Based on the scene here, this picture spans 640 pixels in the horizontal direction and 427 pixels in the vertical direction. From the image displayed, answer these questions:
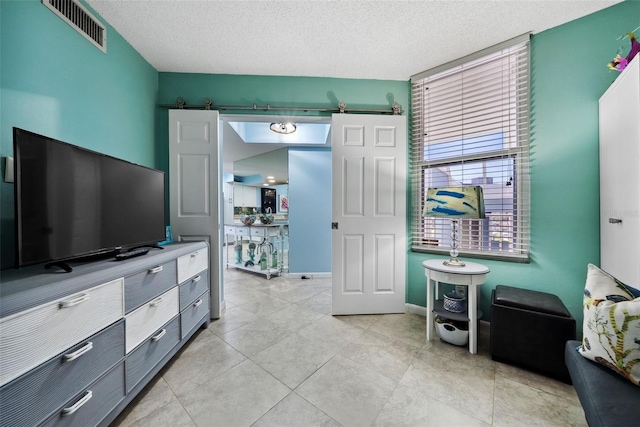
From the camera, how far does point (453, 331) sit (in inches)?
72.7

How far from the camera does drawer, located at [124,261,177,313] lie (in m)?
1.23

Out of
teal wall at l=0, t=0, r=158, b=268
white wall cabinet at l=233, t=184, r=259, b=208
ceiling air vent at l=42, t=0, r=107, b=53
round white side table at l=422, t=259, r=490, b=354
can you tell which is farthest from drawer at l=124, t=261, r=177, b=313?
white wall cabinet at l=233, t=184, r=259, b=208

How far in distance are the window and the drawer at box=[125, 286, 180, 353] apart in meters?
2.31

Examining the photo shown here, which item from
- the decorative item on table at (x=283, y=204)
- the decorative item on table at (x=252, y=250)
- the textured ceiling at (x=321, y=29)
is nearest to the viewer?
the textured ceiling at (x=321, y=29)

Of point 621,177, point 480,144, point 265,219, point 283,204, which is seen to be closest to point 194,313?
point 265,219

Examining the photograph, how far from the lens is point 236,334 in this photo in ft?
6.72

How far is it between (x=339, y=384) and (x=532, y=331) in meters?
1.37

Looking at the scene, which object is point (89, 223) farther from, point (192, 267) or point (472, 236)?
point (472, 236)

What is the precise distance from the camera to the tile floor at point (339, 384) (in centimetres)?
121

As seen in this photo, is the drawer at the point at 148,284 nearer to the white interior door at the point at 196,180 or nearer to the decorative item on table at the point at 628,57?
the white interior door at the point at 196,180

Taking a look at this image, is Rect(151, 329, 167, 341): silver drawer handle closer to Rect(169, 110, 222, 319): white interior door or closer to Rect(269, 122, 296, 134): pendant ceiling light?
Rect(169, 110, 222, 319): white interior door

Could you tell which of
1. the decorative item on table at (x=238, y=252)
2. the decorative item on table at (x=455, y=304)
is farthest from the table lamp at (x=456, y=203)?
the decorative item on table at (x=238, y=252)

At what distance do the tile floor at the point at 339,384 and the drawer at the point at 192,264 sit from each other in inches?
24.3

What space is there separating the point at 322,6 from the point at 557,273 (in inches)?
110
